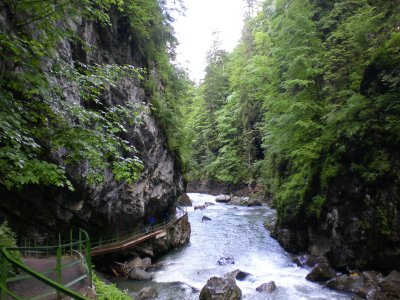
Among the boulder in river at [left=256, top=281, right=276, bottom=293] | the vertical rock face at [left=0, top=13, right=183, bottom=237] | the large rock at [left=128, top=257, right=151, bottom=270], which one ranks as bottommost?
the boulder in river at [left=256, top=281, right=276, bottom=293]

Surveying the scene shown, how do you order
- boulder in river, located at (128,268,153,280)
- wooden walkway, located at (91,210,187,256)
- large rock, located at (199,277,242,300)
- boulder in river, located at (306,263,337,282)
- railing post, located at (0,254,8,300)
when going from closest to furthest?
railing post, located at (0,254,8,300) < large rock, located at (199,277,242,300) < boulder in river, located at (306,263,337,282) < wooden walkway, located at (91,210,187,256) < boulder in river, located at (128,268,153,280)

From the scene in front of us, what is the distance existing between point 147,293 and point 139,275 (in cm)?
237

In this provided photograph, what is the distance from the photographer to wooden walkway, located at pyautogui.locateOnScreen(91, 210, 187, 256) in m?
14.4

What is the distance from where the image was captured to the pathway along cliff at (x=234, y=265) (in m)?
12.9

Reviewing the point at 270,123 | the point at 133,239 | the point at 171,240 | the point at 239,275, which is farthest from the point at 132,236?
the point at 270,123

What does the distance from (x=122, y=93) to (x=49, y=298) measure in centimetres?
1165

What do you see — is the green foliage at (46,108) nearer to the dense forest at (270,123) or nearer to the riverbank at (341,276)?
the dense forest at (270,123)

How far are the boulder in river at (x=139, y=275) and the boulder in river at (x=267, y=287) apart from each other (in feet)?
17.3

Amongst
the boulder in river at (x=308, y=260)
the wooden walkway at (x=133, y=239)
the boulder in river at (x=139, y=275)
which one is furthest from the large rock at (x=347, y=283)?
the wooden walkway at (x=133, y=239)

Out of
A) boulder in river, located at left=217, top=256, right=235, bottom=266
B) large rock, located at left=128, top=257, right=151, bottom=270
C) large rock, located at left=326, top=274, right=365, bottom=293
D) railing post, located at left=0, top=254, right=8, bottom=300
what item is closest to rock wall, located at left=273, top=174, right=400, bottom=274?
large rock, located at left=326, top=274, right=365, bottom=293

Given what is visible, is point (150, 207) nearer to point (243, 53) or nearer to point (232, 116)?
point (232, 116)

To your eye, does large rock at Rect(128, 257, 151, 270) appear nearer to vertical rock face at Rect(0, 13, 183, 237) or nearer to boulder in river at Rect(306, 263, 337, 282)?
vertical rock face at Rect(0, 13, 183, 237)

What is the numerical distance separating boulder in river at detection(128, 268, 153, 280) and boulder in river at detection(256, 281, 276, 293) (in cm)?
527

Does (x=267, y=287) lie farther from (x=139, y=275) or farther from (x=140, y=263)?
(x=140, y=263)
